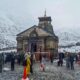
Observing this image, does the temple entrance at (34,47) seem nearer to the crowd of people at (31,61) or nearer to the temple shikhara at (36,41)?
the temple shikhara at (36,41)

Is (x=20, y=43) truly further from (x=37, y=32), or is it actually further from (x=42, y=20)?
(x=42, y=20)

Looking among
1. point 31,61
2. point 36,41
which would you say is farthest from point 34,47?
point 31,61

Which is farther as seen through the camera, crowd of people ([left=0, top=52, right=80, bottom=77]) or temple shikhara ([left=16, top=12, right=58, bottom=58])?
temple shikhara ([left=16, top=12, right=58, bottom=58])

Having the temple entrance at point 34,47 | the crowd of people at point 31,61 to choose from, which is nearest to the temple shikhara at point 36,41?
the temple entrance at point 34,47

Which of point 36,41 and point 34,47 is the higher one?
point 36,41

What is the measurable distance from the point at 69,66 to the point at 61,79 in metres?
11.9

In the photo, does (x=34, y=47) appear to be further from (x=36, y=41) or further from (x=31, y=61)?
(x=31, y=61)

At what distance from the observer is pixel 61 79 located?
72.0ft

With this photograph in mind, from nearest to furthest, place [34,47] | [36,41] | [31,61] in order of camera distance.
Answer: [31,61]
[36,41]
[34,47]

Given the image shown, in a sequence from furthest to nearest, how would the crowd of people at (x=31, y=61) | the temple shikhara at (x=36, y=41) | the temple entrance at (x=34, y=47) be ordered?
the temple entrance at (x=34, y=47) < the temple shikhara at (x=36, y=41) < the crowd of people at (x=31, y=61)

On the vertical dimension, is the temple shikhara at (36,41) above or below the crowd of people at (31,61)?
above

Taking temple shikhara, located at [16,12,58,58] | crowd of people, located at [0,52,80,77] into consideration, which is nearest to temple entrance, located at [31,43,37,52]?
temple shikhara, located at [16,12,58,58]

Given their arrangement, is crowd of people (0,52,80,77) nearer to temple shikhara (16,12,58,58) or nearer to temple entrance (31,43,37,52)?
temple shikhara (16,12,58,58)

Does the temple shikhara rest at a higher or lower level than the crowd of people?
higher
